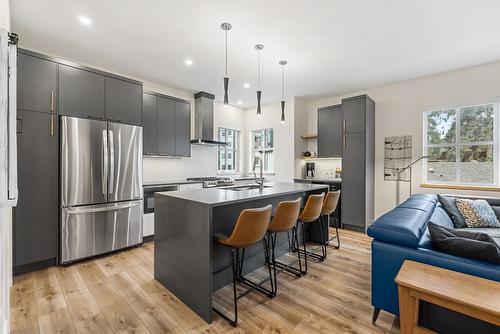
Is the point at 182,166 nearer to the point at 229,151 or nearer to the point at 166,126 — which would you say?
the point at 166,126

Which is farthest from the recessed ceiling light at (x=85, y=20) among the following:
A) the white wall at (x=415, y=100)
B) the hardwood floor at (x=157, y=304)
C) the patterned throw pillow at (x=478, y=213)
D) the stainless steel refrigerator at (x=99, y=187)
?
the patterned throw pillow at (x=478, y=213)

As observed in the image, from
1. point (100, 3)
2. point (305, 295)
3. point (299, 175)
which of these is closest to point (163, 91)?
point (100, 3)

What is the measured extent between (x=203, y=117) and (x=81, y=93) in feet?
7.87

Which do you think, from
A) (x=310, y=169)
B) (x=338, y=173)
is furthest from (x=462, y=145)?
(x=310, y=169)

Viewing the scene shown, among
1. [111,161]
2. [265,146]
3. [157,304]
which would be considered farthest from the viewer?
[265,146]

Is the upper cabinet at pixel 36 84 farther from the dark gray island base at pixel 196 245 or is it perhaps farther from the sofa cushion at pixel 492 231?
the sofa cushion at pixel 492 231

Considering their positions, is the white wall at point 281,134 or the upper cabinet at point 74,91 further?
the white wall at point 281,134

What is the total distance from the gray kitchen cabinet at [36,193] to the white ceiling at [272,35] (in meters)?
1.15

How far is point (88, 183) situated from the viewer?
3170mm

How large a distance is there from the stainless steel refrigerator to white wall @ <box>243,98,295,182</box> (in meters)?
3.43

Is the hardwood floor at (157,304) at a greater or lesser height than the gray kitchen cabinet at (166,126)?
lesser

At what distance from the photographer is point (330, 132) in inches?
209

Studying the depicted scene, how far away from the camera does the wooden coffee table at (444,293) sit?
1226 mm

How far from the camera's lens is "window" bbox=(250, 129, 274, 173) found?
253 inches
